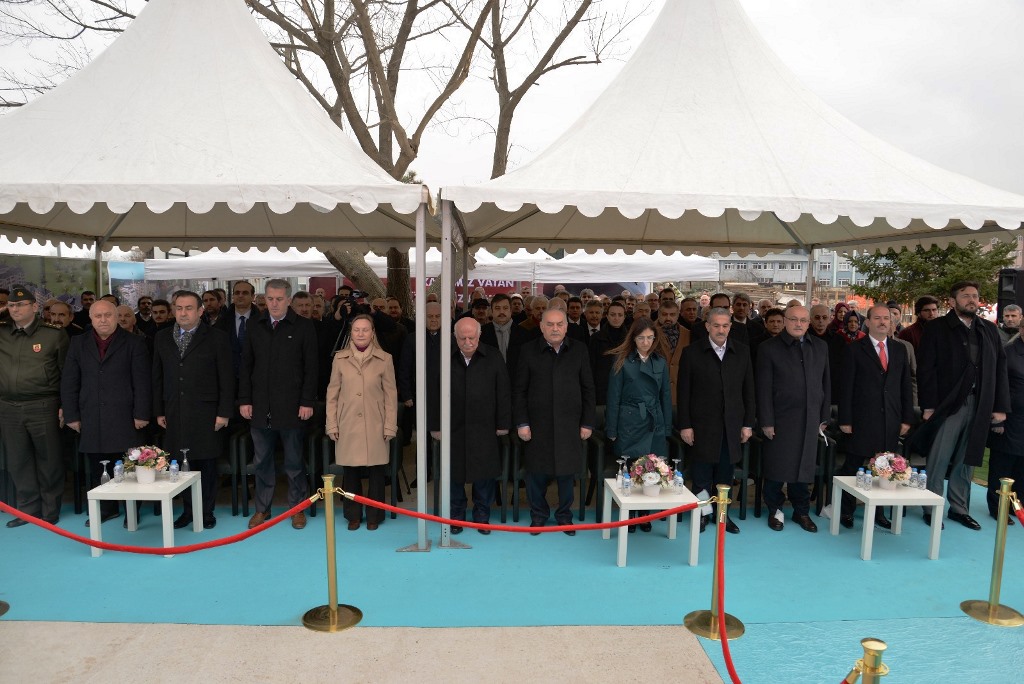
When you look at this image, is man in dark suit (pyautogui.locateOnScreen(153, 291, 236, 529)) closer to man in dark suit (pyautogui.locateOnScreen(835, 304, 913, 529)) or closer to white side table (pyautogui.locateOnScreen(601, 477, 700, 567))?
white side table (pyautogui.locateOnScreen(601, 477, 700, 567))

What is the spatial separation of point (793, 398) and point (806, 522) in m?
1.03

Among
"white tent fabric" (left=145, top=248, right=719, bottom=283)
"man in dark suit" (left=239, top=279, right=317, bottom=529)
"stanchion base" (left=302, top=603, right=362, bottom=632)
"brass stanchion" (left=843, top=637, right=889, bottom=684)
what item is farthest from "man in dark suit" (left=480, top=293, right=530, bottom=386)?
"white tent fabric" (left=145, top=248, right=719, bottom=283)

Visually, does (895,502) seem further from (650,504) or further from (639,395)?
(639,395)

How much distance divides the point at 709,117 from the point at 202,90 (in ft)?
13.1

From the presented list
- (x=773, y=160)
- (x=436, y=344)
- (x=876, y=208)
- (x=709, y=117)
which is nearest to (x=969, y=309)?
(x=876, y=208)

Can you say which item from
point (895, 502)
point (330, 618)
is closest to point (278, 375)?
point (330, 618)

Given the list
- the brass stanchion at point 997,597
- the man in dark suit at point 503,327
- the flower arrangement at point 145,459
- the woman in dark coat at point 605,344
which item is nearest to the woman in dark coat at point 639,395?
the woman in dark coat at point 605,344

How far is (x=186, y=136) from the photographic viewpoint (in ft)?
15.9

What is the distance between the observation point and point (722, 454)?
5273mm

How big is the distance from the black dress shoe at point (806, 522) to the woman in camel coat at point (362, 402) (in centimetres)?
326

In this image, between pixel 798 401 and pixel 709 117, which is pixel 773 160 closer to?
pixel 709 117

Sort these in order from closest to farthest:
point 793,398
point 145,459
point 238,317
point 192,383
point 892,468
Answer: point 145,459
point 892,468
point 192,383
point 793,398
point 238,317

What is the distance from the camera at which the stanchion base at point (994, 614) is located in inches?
156

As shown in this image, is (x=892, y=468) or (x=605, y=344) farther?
(x=605, y=344)
